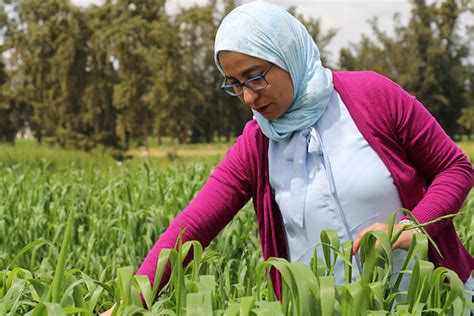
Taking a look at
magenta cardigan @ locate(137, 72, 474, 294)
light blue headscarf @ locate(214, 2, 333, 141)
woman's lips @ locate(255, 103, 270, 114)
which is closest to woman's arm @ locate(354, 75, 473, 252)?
magenta cardigan @ locate(137, 72, 474, 294)

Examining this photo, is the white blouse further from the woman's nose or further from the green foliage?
the green foliage

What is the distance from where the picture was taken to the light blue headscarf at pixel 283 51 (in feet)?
5.65

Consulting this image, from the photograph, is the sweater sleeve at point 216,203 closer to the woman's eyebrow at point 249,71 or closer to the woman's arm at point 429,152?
the woman's eyebrow at point 249,71

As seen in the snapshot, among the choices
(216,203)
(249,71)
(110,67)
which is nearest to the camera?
(249,71)

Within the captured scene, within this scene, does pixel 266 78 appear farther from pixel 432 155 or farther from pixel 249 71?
pixel 432 155

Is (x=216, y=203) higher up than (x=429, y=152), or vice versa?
(x=429, y=152)

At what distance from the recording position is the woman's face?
5.71 feet

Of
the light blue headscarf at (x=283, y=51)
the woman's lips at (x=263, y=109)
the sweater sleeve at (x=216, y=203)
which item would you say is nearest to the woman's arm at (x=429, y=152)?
the light blue headscarf at (x=283, y=51)

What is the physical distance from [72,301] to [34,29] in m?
28.9

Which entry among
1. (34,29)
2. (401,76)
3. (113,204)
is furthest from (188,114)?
(113,204)

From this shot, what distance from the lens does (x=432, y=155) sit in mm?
1818

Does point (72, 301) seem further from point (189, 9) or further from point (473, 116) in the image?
point (473, 116)

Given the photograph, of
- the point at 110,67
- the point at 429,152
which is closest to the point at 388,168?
the point at 429,152

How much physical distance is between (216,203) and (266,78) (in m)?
0.35
